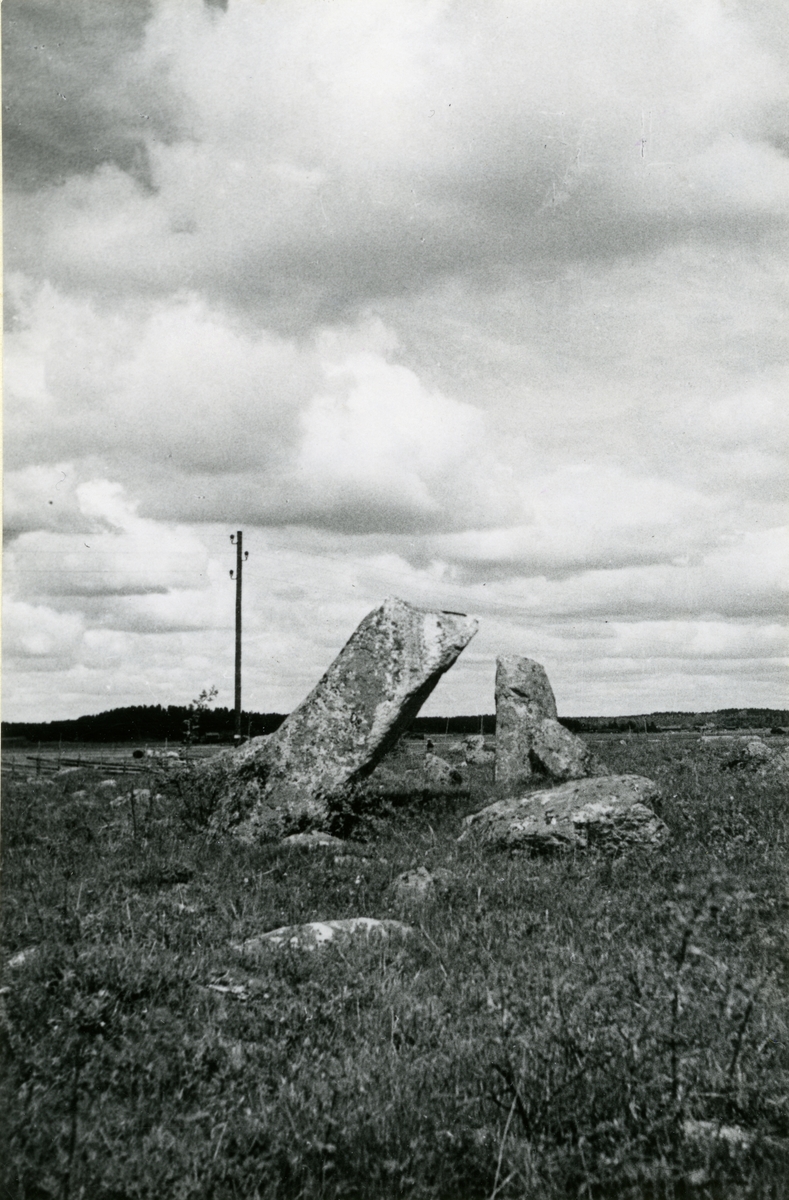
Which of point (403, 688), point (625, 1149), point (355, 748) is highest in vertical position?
point (403, 688)

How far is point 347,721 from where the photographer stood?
13.1 m

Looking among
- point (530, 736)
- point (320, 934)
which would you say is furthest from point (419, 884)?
point (530, 736)

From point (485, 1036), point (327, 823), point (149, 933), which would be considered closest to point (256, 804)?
point (327, 823)

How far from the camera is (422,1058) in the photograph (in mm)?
4719

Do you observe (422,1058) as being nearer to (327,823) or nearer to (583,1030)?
(583,1030)

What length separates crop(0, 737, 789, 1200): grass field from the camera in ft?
12.4

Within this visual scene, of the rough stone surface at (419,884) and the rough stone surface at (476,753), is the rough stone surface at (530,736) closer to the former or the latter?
the rough stone surface at (476,753)

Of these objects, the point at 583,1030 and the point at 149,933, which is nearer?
the point at 583,1030

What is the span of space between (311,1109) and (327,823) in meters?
8.03

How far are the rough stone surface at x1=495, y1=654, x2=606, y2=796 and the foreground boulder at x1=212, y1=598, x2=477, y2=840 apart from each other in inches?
212

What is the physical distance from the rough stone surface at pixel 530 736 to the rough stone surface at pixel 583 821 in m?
6.96

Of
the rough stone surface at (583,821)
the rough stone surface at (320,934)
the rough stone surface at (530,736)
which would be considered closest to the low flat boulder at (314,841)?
the rough stone surface at (583,821)

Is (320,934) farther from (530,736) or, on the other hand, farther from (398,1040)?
(530,736)

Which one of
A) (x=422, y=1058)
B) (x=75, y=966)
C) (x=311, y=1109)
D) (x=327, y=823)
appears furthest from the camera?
(x=327, y=823)
